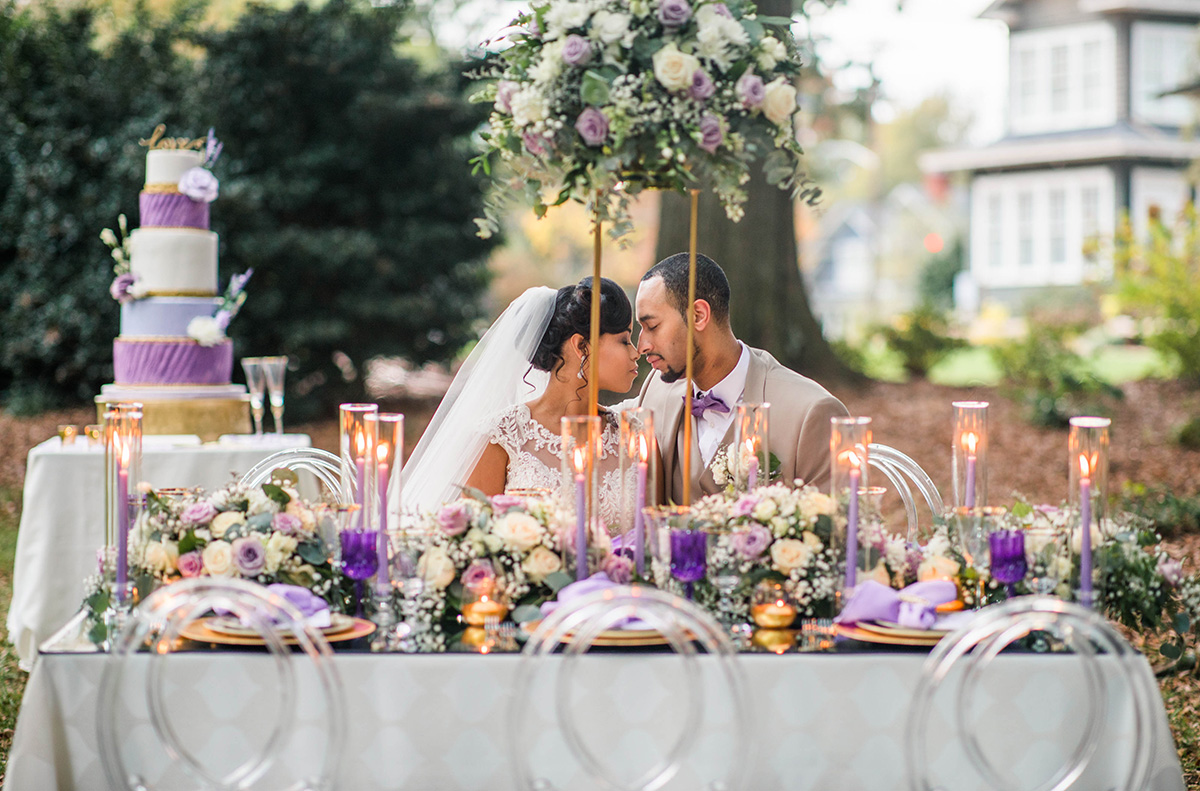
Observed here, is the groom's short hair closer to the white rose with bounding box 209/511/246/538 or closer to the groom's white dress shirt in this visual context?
the groom's white dress shirt

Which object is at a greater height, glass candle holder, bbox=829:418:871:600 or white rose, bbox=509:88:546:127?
white rose, bbox=509:88:546:127

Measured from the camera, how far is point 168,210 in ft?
23.2

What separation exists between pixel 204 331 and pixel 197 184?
2.77ft

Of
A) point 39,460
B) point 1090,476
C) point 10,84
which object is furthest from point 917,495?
point 10,84

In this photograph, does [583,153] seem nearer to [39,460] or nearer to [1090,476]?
[1090,476]

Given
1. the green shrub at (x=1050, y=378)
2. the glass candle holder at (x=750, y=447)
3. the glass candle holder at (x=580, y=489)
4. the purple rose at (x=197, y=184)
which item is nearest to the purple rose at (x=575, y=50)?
the glass candle holder at (x=580, y=489)

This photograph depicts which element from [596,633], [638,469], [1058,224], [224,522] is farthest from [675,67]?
[1058,224]

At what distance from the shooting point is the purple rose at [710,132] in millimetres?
2830

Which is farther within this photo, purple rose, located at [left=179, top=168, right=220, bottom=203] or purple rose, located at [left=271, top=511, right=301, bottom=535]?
purple rose, located at [left=179, top=168, right=220, bottom=203]

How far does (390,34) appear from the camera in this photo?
13.6 meters

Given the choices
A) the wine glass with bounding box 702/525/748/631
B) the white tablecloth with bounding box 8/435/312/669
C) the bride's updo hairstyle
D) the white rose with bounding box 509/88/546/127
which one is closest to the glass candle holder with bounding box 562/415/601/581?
the wine glass with bounding box 702/525/748/631

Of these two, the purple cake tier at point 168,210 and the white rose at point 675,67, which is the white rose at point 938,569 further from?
the purple cake tier at point 168,210

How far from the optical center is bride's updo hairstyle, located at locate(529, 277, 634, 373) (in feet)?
14.2

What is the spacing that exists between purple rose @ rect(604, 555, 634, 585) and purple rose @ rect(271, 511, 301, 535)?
0.77 m
